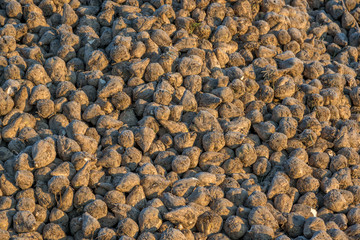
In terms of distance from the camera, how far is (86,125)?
3.39 meters

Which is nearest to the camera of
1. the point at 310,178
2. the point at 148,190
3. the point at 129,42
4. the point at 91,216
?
the point at 91,216

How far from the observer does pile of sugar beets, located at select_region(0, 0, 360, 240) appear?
2.89m

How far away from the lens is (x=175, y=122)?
3.50 meters

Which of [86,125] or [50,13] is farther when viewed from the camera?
[50,13]

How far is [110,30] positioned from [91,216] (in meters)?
1.91

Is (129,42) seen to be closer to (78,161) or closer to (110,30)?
(110,30)

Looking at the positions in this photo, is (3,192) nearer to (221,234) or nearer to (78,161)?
(78,161)

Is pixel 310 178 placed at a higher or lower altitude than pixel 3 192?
higher

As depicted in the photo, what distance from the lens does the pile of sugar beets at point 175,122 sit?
2.89 m

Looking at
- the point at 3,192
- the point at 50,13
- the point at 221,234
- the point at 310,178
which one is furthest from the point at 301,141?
the point at 50,13

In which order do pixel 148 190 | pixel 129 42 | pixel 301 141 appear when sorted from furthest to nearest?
pixel 129 42 < pixel 301 141 < pixel 148 190

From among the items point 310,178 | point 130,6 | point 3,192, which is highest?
point 130,6

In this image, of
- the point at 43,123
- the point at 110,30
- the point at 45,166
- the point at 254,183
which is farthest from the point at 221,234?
the point at 110,30

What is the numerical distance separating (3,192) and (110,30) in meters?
1.80
